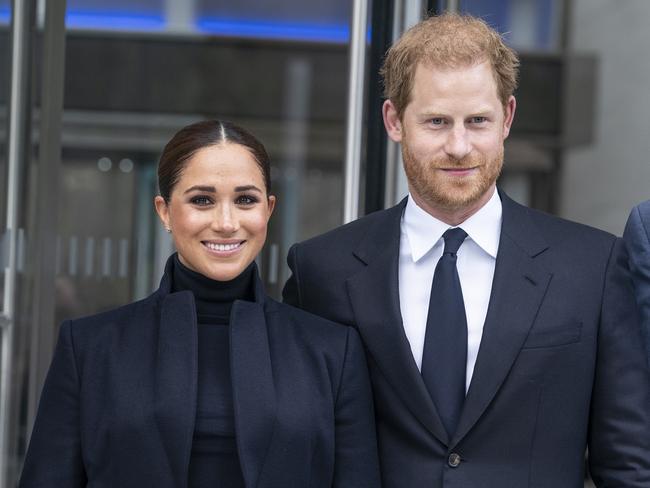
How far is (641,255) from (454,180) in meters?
0.41

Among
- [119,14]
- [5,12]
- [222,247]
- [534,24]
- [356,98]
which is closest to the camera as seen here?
[222,247]

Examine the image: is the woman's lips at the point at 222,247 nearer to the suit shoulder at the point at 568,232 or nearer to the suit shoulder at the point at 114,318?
the suit shoulder at the point at 114,318

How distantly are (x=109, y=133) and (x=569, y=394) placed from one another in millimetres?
4110

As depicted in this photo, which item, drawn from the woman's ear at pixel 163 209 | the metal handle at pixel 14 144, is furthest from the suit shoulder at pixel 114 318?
the metal handle at pixel 14 144

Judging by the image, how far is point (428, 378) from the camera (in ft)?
7.95

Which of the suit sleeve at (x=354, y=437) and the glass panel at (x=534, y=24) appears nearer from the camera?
the suit sleeve at (x=354, y=437)

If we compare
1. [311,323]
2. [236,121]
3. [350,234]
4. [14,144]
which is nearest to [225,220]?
[311,323]

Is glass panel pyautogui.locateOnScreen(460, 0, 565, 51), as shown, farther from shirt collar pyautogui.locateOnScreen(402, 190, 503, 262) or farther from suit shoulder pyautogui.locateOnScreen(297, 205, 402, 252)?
shirt collar pyautogui.locateOnScreen(402, 190, 503, 262)

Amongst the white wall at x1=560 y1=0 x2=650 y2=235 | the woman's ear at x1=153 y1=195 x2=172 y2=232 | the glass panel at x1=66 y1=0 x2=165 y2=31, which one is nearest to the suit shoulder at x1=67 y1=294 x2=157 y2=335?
the woman's ear at x1=153 y1=195 x2=172 y2=232

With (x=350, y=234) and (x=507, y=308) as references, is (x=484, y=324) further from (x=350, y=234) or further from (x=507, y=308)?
(x=350, y=234)

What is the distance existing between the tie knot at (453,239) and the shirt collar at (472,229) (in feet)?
0.04

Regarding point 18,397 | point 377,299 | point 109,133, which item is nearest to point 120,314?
point 377,299

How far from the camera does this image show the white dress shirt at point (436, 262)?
8.09 feet

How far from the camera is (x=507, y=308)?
2424 mm
